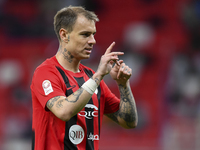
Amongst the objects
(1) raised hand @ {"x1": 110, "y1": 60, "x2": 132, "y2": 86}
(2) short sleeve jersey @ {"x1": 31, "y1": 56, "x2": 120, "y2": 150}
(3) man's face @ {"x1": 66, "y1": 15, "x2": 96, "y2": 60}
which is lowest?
(2) short sleeve jersey @ {"x1": 31, "y1": 56, "x2": 120, "y2": 150}

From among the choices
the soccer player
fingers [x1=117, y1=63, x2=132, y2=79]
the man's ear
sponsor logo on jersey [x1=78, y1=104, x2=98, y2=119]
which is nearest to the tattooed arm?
the soccer player

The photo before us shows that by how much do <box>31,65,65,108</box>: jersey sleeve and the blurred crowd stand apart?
16.2 feet

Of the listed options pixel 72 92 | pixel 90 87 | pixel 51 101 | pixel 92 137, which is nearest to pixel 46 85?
pixel 51 101

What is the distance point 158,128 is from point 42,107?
564 cm

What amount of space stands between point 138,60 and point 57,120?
6.25 meters

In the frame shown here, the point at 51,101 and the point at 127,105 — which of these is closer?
the point at 51,101

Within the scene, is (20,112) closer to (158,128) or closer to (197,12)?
(158,128)

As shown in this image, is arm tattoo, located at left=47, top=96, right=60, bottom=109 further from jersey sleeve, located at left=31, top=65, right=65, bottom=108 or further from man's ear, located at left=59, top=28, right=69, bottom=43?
man's ear, located at left=59, top=28, right=69, bottom=43

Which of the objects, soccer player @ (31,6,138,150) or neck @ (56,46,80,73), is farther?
neck @ (56,46,80,73)

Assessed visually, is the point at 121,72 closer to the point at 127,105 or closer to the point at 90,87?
the point at 127,105

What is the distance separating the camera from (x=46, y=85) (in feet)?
8.69

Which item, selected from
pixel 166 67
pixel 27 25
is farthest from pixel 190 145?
pixel 27 25

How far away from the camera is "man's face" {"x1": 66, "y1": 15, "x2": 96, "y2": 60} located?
9.47 feet

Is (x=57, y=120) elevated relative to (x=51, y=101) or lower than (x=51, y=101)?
lower
